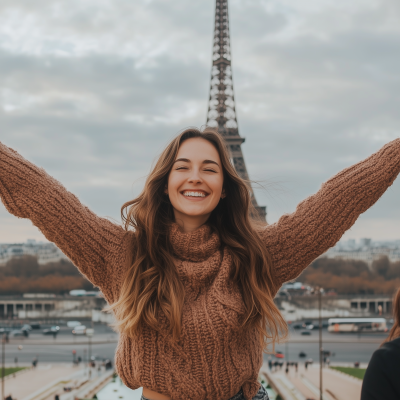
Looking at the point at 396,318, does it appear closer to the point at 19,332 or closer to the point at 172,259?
the point at 172,259

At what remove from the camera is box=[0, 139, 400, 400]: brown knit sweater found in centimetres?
206

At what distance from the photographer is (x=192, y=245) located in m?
2.22

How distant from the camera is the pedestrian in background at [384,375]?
52.2 inches

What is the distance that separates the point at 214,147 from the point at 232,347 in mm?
902

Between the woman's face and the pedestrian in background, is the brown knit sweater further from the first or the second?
the pedestrian in background

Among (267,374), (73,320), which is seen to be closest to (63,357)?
(267,374)

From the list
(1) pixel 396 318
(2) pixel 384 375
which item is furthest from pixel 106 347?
(2) pixel 384 375

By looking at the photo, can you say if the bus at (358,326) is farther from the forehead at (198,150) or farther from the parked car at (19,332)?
the forehead at (198,150)

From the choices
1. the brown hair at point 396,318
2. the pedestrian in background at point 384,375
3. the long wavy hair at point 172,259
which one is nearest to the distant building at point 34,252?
the long wavy hair at point 172,259

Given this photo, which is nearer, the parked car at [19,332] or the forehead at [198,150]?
the forehead at [198,150]

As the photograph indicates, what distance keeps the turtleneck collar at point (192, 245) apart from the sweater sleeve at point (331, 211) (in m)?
0.31

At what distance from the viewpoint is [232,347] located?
210 centimetres

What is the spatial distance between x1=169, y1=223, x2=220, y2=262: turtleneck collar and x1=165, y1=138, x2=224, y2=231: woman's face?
95mm

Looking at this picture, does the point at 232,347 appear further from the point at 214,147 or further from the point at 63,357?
the point at 63,357
